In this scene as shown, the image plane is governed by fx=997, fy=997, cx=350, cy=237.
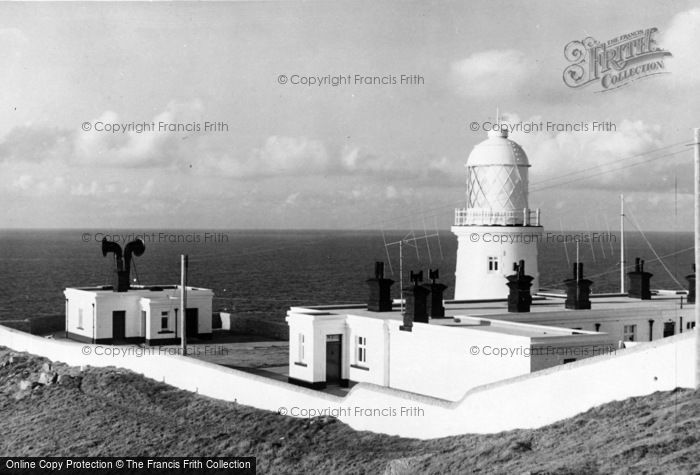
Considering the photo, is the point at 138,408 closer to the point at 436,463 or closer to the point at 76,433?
the point at 76,433

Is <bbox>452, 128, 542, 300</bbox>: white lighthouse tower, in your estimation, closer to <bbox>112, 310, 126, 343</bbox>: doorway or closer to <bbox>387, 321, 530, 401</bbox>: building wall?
<bbox>387, 321, 530, 401</bbox>: building wall

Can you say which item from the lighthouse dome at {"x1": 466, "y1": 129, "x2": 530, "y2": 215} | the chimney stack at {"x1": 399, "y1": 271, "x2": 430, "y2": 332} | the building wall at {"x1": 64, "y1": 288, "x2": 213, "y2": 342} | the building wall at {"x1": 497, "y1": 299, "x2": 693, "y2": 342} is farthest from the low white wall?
the lighthouse dome at {"x1": 466, "y1": 129, "x2": 530, "y2": 215}

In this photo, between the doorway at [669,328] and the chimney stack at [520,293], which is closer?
the chimney stack at [520,293]

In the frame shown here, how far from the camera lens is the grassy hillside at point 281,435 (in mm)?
16625

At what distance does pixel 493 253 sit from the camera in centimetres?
3478

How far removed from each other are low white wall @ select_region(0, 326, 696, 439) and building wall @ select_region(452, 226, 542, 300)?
35.1ft

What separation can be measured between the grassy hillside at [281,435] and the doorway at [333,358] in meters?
2.99

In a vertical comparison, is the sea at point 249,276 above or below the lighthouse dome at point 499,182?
below

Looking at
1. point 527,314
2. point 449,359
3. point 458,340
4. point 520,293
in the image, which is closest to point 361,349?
point 449,359

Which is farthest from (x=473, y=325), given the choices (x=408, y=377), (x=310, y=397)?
(x=310, y=397)

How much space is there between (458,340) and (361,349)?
4.18m

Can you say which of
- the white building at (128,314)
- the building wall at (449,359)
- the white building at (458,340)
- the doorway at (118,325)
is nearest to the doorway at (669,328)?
the white building at (458,340)

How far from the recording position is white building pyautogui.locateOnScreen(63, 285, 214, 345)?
37.4 m

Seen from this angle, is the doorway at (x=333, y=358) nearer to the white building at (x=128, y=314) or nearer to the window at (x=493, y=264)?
the window at (x=493, y=264)
